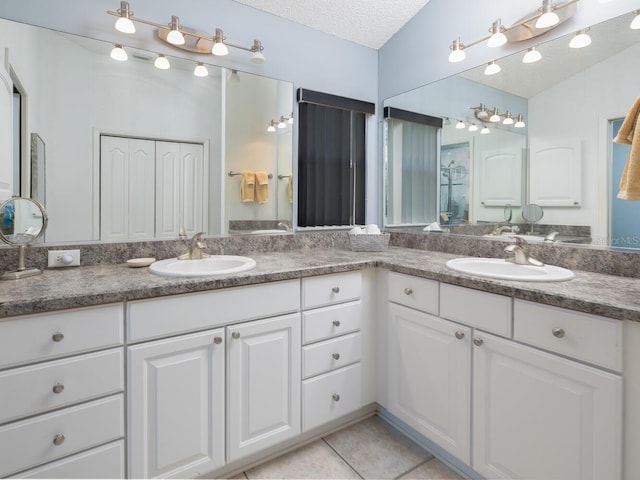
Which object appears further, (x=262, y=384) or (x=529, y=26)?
(x=529, y=26)

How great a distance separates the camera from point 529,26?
165cm

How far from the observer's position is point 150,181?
1.72 metres

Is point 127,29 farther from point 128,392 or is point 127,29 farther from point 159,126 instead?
point 128,392

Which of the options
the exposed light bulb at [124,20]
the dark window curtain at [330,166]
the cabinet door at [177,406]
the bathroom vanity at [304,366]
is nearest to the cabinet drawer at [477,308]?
the bathroom vanity at [304,366]

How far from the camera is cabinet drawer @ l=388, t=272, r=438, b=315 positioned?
4.93 ft

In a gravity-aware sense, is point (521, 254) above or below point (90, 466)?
above

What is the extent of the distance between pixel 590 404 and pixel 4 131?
7.43ft

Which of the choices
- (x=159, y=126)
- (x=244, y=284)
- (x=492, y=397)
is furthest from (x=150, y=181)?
(x=492, y=397)

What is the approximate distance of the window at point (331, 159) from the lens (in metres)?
2.21

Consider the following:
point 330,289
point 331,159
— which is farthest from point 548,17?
point 330,289

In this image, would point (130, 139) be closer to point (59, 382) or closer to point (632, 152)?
point (59, 382)

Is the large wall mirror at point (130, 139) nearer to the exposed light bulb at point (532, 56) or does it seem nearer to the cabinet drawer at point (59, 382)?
the cabinet drawer at point (59, 382)

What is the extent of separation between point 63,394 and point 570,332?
5.09 ft

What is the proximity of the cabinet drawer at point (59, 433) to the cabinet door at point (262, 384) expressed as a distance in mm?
400
